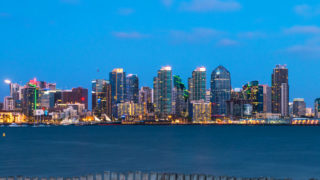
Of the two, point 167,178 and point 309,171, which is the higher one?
point 167,178

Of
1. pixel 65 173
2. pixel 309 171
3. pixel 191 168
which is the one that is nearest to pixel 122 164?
pixel 191 168

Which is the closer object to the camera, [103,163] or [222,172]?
[222,172]

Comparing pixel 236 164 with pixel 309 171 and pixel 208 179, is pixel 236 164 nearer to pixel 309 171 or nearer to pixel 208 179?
pixel 309 171

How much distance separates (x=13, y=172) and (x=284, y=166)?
107 ft

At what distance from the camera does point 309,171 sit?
5134 cm

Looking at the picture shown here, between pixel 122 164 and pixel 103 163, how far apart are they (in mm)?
2479

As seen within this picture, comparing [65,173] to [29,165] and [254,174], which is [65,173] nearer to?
[29,165]

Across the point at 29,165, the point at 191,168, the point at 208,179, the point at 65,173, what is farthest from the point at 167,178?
the point at 29,165

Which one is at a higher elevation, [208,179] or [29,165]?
[208,179]

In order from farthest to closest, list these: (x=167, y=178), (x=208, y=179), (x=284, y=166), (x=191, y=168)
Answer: (x=284, y=166)
(x=191, y=168)
(x=167, y=178)
(x=208, y=179)

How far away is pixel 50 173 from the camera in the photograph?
44.4 metres

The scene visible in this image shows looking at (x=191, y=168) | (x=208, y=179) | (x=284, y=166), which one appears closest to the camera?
(x=208, y=179)

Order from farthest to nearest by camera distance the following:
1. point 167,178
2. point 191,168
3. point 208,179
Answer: point 191,168 < point 167,178 < point 208,179

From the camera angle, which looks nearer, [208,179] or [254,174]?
[208,179]
